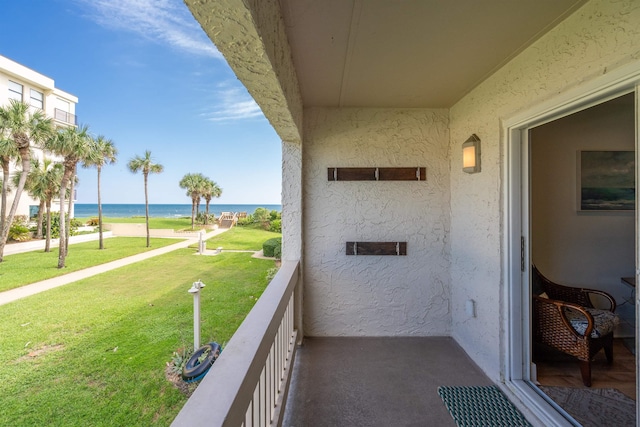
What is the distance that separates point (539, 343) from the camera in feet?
6.59

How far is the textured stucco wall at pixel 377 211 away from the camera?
8.18 ft

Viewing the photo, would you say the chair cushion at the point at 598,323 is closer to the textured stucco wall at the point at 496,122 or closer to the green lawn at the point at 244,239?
the textured stucco wall at the point at 496,122

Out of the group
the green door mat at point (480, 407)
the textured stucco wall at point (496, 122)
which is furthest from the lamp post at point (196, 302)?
the textured stucco wall at point (496, 122)

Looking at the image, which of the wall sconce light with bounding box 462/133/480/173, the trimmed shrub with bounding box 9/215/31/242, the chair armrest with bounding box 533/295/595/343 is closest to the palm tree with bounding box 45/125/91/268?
the trimmed shrub with bounding box 9/215/31/242

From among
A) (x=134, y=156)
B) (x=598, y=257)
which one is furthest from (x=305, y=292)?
(x=134, y=156)

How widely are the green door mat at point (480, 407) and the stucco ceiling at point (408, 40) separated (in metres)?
2.25

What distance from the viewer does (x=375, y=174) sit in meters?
2.47

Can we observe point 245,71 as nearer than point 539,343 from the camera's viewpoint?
Yes

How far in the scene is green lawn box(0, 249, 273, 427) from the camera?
3.04 m

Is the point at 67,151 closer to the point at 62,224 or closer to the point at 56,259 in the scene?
the point at 62,224

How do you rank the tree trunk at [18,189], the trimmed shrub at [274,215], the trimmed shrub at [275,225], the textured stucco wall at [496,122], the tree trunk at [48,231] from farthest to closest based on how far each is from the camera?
the trimmed shrub at [274,215] < the trimmed shrub at [275,225] < the tree trunk at [48,231] < the tree trunk at [18,189] < the textured stucco wall at [496,122]

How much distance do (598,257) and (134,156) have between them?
1397 cm

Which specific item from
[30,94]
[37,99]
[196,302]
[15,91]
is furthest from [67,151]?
[196,302]

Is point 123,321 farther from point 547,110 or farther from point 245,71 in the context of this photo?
point 547,110
